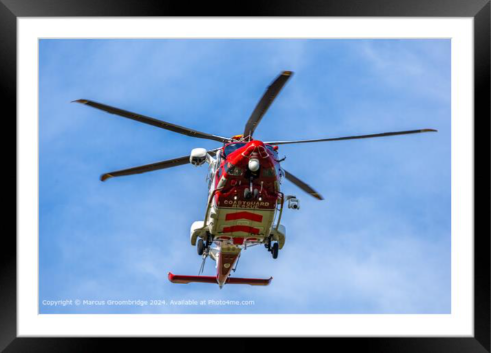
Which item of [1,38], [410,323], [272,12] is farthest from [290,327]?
[1,38]

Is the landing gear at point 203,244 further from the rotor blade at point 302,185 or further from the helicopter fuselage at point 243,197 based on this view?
the rotor blade at point 302,185

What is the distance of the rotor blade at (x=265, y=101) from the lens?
16656 millimetres

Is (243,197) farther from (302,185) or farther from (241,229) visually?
(302,185)

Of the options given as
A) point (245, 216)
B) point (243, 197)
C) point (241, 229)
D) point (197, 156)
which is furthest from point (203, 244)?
point (197, 156)

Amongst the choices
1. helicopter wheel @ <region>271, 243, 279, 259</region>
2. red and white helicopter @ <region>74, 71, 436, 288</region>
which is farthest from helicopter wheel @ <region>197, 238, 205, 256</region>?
helicopter wheel @ <region>271, 243, 279, 259</region>

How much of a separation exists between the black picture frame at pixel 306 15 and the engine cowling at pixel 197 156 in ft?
11.6

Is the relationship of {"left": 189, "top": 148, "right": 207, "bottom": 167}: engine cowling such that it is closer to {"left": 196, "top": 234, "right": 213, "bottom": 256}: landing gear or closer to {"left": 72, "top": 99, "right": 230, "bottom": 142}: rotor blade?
{"left": 72, "top": 99, "right": 230, "bottom": 142}: rotor blade

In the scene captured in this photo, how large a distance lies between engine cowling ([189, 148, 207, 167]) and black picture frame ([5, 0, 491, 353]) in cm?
352

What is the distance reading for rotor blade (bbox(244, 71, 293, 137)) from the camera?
656 inches

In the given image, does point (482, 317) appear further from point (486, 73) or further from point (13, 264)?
point (13, 264)

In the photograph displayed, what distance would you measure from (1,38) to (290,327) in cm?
944

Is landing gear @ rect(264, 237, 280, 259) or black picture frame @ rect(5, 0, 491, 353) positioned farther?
landing gear @ rect(264, 237, 280, 259)

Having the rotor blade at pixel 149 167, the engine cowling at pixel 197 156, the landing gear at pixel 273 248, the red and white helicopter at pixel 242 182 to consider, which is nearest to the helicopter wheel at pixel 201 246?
the red and white helicopter at pixel 242 182

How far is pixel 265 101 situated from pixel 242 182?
2191 mm
